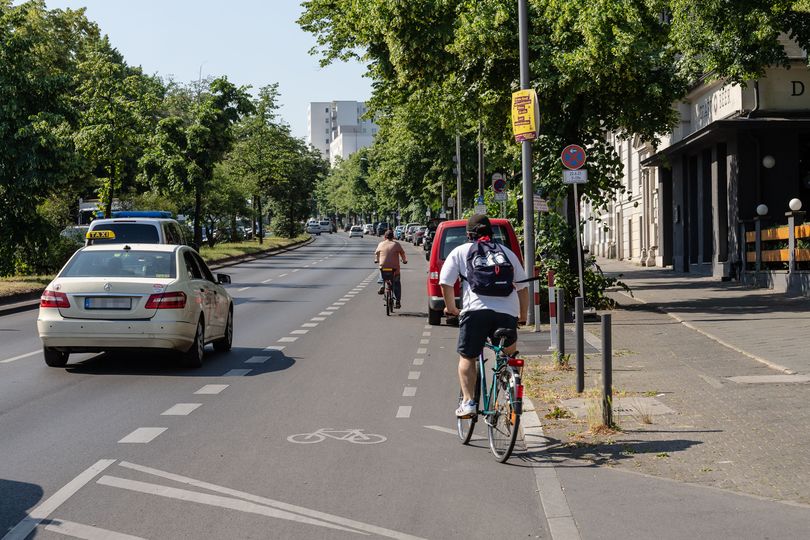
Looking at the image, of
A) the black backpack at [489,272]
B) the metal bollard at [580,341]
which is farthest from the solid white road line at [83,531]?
the metal bollard at [580,341]

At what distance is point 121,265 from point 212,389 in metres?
2.81

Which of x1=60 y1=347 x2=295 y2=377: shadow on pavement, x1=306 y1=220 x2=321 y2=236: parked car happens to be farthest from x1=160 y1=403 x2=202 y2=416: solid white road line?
x1=306 y1=220 x2=321 y2=236: parked car

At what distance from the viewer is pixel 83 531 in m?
6.16

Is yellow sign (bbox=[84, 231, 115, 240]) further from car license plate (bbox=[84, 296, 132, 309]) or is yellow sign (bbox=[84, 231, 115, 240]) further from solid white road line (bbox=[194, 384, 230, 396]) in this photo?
solid white road line (bbox=[194, 384, 230, 396])

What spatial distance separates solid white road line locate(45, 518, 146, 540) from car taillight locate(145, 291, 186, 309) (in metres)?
7.35

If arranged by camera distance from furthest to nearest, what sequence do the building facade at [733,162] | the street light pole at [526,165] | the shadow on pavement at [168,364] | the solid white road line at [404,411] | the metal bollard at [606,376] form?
the building facade at [733,162]
the street light pole at [526,165]
the shadow on pavement at [168,364]
the solid white road line at [404,411]
the metal bollard at [606,376]

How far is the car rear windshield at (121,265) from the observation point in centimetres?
1406

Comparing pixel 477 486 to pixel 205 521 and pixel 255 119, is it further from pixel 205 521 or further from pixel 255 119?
pixel 255 119

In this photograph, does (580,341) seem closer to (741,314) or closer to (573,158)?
(573,158)

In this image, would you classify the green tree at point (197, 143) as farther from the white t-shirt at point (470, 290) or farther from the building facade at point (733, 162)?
the white t-shirt at point (470, 290)

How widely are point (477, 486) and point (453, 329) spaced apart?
12928 mm

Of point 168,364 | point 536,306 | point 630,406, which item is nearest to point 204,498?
point 630,406

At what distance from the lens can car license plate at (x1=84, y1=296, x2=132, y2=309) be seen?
535 inches

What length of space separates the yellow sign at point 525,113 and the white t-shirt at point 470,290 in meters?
9.87
